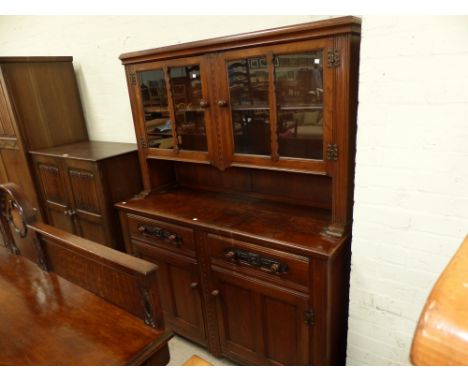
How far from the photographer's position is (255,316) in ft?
5.62

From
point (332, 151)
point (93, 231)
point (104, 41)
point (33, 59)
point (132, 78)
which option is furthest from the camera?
point (104, 41)

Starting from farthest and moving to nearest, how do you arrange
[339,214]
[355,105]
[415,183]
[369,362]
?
[369,362] → [339,214] → [355,105] → [415,183]

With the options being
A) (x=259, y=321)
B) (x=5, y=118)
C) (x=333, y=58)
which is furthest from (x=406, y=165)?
(x=5, y=118)

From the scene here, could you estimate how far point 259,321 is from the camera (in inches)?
67.2

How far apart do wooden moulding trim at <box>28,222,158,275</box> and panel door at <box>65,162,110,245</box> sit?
75 cm

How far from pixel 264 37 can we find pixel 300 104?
31 centimetres

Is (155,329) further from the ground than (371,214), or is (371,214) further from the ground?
(371,214)

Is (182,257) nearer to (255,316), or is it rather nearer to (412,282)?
(255,316)

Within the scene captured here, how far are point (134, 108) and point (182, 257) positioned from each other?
3.04 ft

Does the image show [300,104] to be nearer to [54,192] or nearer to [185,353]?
[185,353]

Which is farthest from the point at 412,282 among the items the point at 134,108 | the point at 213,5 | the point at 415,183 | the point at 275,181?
the point at 134,108

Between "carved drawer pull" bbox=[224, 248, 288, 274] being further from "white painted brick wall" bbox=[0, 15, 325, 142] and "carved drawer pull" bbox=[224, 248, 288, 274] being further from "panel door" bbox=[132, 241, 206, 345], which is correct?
"white painted brick wall" bbox=[0, 15, 325, 142]

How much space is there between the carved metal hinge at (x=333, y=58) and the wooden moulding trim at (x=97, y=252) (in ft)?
3.23

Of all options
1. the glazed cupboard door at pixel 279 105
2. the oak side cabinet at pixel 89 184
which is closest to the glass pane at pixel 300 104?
the glazed cupboard door at pixel 279 105
